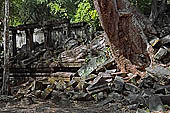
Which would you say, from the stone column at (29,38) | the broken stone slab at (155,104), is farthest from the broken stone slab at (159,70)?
the stone column at (29,38)

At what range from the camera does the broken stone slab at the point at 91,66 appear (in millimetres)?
9966

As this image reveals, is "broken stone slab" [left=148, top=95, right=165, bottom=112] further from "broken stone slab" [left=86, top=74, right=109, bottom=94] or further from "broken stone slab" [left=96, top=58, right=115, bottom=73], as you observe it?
"broken stone slab" [left=96, top=58, right=115, bottom=73]

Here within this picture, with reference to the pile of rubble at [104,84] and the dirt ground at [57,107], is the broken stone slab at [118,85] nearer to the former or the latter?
the pile of rubble at [104,84]

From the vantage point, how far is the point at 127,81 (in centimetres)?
852

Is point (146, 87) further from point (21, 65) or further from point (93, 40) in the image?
point (21, 65)

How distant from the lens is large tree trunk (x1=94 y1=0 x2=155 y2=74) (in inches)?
364

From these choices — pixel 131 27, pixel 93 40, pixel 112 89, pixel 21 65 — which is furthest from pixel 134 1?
pixel 112 89

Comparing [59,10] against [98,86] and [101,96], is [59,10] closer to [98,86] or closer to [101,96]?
[98,86]

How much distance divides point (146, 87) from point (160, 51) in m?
2.24

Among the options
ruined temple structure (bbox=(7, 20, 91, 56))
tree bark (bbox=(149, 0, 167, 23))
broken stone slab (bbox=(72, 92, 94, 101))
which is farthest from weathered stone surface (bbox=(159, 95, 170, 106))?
tree bark (bbox=(149, 0, 167, 23))

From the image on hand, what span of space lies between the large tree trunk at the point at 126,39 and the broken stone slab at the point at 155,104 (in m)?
3.25

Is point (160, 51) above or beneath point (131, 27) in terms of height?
beneath

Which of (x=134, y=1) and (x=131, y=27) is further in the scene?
(x=134, y=1)

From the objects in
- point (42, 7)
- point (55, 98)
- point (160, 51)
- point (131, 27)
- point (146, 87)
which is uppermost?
point (42, 7)
